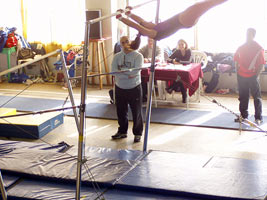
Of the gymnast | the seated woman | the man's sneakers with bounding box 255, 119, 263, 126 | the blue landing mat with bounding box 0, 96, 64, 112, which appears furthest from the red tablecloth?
the gymnast

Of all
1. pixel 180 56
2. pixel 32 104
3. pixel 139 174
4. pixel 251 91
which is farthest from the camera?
pixel 32 104

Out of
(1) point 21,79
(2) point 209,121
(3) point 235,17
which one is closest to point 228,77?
(3) point 235,17

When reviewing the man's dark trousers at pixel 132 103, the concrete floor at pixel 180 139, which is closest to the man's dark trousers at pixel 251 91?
the concrete floor at pixel 180 139

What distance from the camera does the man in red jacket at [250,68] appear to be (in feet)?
19.9

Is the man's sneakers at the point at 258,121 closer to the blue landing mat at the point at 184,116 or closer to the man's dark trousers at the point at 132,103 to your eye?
the blue landing mat at the point at 184,116

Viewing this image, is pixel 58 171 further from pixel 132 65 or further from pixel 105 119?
pixel 105 119

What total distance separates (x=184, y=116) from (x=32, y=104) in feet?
9.37

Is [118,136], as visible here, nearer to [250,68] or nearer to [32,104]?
[250,68]

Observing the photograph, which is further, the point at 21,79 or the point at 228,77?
the point at 21,79

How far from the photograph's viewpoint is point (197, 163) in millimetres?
4406

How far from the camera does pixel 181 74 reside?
6.77 metres

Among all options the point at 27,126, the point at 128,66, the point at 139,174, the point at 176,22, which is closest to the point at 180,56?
the point at 128,66

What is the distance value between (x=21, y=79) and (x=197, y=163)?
6.45 m

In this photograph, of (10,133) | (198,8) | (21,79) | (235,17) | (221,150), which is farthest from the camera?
(21,79)
